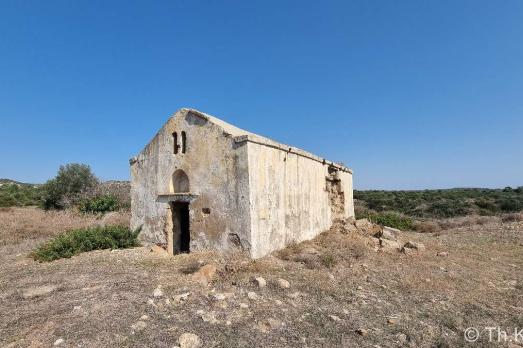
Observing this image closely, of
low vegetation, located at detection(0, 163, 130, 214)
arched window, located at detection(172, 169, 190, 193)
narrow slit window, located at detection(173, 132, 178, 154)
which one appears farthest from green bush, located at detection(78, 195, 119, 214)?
narrow slit window, located at detection(173, 132, 178, 154)

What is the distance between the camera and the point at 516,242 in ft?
39.2

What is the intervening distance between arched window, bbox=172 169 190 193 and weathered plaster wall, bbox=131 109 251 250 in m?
0.12

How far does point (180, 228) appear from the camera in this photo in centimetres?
963

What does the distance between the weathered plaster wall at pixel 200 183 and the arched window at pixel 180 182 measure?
0.12 metres

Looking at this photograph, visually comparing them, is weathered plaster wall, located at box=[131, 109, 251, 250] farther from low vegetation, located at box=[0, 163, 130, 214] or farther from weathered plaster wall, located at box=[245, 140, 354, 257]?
low vegetation, located at box=[0, 163, 130, 214]

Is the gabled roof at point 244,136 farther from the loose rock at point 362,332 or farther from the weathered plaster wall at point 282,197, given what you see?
the loose rock at point 362,332

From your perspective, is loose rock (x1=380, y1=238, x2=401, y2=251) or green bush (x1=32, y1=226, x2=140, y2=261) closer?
green bush (x1=32, y1=226, x2=140, y2=261)

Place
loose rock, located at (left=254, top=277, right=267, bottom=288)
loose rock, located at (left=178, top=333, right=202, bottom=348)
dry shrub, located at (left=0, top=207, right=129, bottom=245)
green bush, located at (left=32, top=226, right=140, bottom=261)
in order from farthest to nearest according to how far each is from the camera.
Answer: dry shrub, located at (left=0, top=207, right=129, bottom=245), green bush, located at (left=32, top=226, right=140, bottom=261), loose rock, located at (left=254, top=277, right=267, bottom=288), loose rock, located at (left=178, top=333, right=202, bottom=348)

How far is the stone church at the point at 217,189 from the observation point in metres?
7.82

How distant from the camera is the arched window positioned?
355 inches

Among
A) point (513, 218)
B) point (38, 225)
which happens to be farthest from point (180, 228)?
point (513, 218)

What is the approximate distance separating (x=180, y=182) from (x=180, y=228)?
1.38 m

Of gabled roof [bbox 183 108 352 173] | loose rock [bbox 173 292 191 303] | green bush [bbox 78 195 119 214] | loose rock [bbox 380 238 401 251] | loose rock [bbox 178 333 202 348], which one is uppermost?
gabled roof [bbox 183 108 352 173]

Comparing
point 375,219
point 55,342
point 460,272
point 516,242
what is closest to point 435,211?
point 375,219
